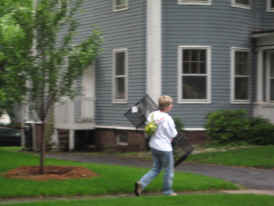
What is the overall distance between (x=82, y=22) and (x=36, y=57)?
1024cm

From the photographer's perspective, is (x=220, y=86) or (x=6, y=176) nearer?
(x=6, y=176)

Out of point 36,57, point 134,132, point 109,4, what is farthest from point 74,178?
point 109,4

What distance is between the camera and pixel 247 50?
18406mm

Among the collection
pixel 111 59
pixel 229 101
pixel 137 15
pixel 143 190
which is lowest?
pixel 143 190

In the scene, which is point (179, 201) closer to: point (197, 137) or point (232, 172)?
point (232, 172)

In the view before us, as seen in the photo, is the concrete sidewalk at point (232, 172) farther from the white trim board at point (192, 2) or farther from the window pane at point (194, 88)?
the white trim board at point (192, 2)

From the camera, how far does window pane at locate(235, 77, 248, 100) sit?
18266mm

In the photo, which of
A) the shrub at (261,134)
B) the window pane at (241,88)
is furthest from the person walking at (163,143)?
the window pane at (241,88)

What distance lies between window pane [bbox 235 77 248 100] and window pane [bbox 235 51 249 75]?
24 centimetres

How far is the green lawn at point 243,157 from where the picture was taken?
1389 centimetres

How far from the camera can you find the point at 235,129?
1683 cm

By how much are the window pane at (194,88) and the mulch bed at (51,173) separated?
7230 millimetres

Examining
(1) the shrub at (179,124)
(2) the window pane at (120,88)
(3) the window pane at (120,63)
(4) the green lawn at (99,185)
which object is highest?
(3) the window pane at (120,63)

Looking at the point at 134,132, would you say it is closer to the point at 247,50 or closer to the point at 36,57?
the point at 247,50
